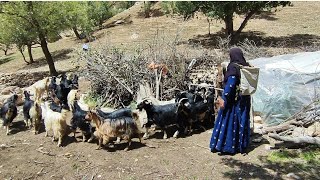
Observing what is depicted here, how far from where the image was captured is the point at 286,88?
730 centimetres

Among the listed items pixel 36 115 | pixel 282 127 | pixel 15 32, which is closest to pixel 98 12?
pixel 15 32

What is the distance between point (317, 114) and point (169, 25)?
1856 cm

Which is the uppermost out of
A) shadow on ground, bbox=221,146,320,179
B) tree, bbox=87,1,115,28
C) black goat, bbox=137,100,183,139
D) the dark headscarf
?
tree, bbox=87,1,115,28

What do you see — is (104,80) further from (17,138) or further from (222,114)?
(222,114)

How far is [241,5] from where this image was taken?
52.1ft

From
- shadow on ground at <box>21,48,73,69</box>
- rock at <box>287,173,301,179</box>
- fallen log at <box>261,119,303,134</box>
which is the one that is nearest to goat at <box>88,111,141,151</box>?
fallen log at <box>261,119,303,134</box>

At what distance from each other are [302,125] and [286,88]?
0.98 metres

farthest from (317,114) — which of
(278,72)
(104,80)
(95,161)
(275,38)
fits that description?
(275,38)

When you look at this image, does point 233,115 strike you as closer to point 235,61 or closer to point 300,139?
point 235,61

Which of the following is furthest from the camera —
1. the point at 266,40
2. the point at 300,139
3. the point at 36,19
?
the point at 266,40

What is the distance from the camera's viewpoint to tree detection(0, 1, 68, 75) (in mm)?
14695

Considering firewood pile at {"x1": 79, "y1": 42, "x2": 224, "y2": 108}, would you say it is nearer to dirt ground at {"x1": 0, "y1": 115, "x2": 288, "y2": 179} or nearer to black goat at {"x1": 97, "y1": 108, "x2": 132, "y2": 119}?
black goat at {"x1": 97, "y1": 108, "x2": 132, "y2": 119}

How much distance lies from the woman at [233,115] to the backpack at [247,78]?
9 cm

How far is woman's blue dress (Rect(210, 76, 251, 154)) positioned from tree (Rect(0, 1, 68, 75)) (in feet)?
37.2
